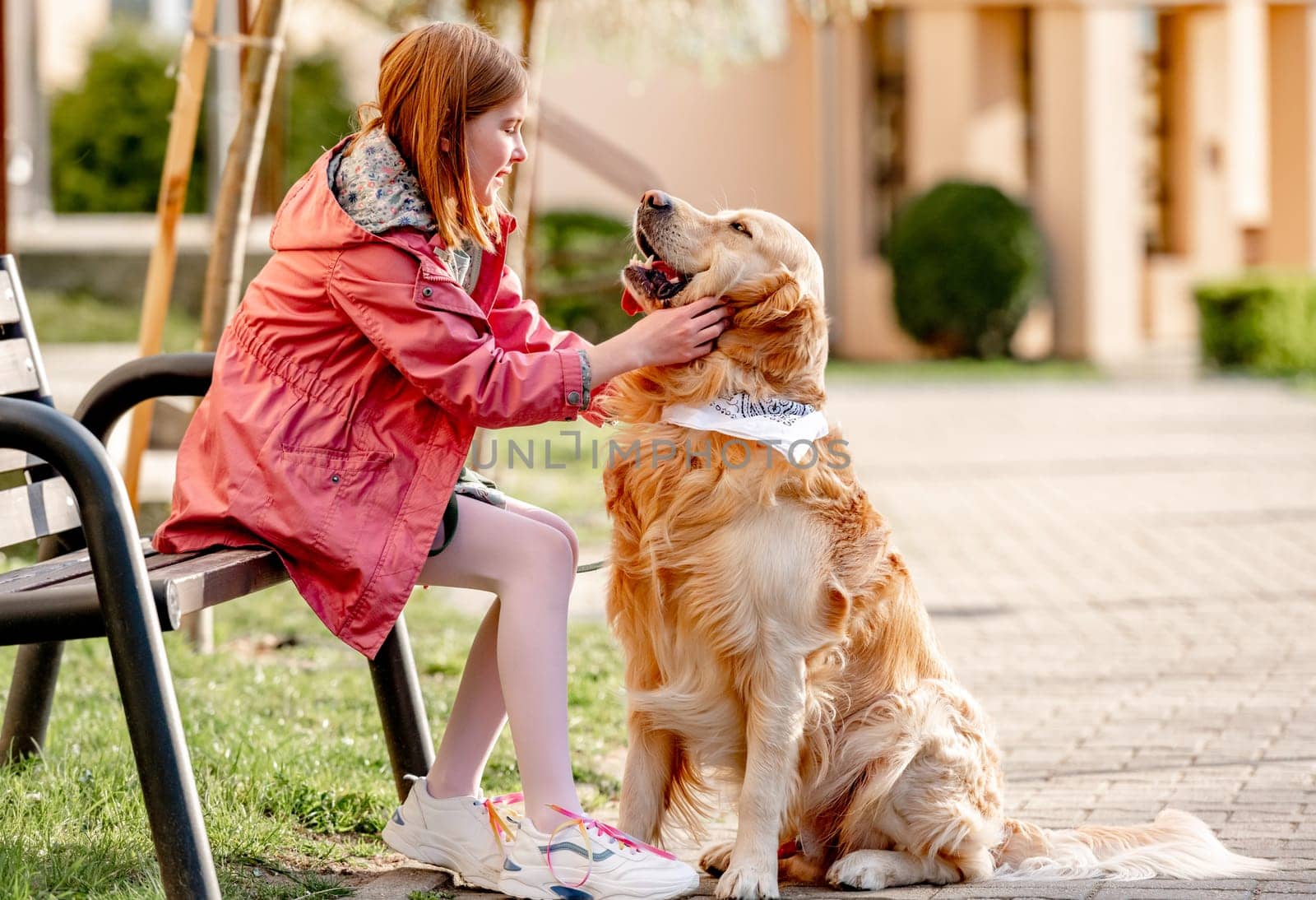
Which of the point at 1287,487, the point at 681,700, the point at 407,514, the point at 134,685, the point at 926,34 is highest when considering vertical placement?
the point at 926,34

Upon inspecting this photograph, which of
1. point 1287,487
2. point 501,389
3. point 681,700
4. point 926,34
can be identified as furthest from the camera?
point 926,34

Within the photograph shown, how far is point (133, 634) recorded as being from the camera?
2.57 m

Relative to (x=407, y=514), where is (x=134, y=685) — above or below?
below

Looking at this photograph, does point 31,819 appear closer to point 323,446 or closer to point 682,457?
point 323,446

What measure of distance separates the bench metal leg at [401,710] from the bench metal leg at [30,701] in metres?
0.75

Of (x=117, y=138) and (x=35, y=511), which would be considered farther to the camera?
(x=117, y=138)

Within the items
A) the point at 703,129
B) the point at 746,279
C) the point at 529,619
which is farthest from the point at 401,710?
the point at 703,129

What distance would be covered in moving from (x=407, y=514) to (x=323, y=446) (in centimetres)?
21

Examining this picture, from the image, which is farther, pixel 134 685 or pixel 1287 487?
pixel 1287 487

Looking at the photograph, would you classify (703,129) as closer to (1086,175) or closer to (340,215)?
(1086,175)

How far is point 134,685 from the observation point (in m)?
2.58

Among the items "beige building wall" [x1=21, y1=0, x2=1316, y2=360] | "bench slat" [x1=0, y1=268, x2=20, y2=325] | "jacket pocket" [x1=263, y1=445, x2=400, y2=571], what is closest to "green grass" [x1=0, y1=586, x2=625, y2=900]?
"jacket pocket" [x1=263, y1=445, x2=400, y2=571]

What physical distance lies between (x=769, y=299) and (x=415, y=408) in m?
0.76

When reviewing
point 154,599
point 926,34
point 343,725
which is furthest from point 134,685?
point 926,34
